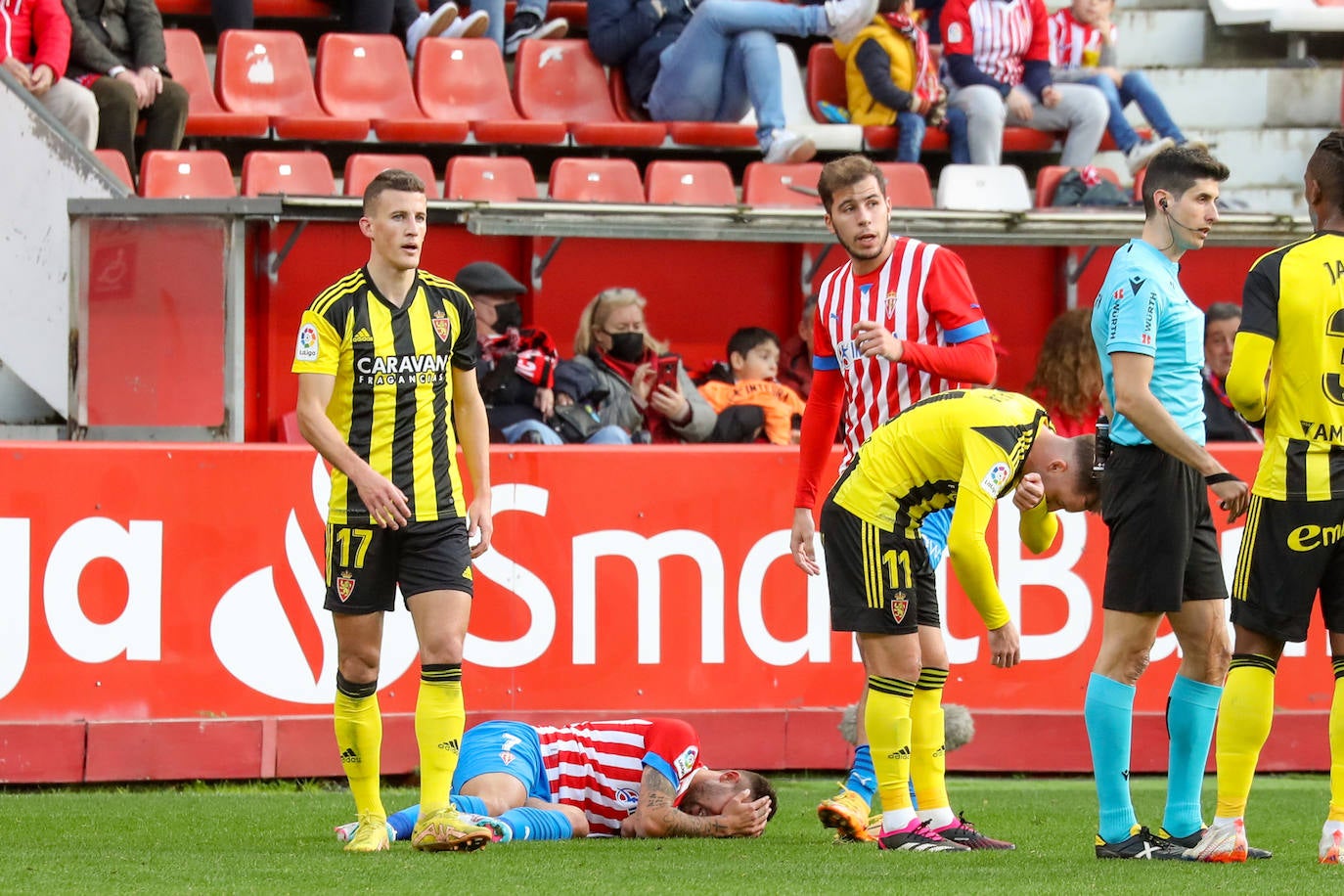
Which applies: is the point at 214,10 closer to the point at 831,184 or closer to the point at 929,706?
the point at 831,184

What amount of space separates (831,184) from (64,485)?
11.8 ft

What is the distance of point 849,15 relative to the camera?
1317 cm

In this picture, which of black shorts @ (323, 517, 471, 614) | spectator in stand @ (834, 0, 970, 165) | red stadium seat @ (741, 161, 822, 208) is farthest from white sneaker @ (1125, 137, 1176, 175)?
black shorts @ (323, 517, 471, 614)

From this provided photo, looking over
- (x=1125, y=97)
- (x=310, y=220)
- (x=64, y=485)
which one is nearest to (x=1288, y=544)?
(x=64, y=485)

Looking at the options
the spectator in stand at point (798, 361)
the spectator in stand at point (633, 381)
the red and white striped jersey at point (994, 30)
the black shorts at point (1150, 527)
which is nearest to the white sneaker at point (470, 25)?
the red and white striped jersey at point (994, 30)

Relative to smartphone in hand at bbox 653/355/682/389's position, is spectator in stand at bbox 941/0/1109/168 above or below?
above

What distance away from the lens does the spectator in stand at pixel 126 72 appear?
11695 mm

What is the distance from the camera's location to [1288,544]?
18.1ft

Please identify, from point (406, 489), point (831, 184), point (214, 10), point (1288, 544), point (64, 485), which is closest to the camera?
point (1288, 544)

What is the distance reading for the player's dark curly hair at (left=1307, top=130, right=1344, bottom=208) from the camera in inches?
218

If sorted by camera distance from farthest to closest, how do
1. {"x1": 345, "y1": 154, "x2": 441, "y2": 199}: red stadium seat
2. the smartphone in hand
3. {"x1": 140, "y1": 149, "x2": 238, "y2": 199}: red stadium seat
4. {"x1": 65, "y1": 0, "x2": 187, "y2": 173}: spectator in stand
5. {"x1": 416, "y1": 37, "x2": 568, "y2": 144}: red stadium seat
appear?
1. {"x1": 416, "y1": 37, "x2": 568, "y2": 144}: red stadium seat
2. {"x1": 345, "y1": 154, "x2": 441, "y2": 199}: red stadium seat
3. {"x1": 65, "y1": 0, "x2": 187, "y2": 173}: spectator in stand
4. {"x1": 140, "y1": 149, "x2": 238, "y2": 199}: red stadium seat
5. the smartphone in hand

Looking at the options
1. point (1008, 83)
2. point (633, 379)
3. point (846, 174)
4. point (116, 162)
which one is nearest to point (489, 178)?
point (116, 162)

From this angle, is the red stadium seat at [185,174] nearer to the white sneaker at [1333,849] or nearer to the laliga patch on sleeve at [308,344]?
the laliga patch on sleeve at [308,344]

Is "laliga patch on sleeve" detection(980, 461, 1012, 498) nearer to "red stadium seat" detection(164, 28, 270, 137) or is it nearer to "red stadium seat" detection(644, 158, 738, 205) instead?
"red stadium seat" detection(644, 158, 738, 205)
